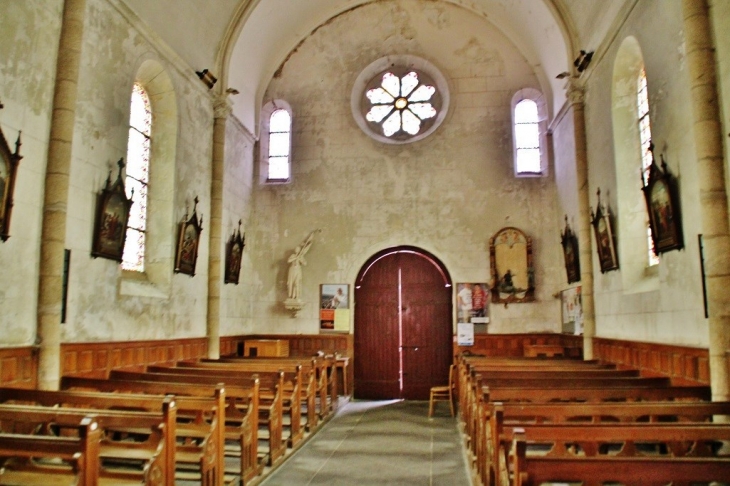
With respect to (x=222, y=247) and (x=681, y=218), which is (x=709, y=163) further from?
(x=222, y=247)

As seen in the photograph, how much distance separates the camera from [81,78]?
739cm

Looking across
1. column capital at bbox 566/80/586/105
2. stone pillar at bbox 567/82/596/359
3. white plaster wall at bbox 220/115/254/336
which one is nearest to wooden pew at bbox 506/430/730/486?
stone pillar at bbox 567/82/596/359

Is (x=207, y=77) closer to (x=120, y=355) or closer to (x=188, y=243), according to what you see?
(x=188, y=243)

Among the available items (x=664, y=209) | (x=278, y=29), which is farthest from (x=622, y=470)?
(x=278, y=29)

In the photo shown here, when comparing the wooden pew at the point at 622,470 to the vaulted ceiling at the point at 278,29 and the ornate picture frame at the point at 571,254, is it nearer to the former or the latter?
the vaulted ceiling at the point at 278,29

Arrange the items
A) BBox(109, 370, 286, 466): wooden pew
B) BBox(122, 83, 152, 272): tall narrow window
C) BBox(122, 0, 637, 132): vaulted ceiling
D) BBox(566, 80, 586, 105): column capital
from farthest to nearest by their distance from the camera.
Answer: BBox(566, 80, 586, 105): column capital, BBox(122, 0, 637, 132): vaulted ceiling, BBox(122, 83, 152, 272): tall narrow window, BBox(109, 370, 286, 466): wooden pew

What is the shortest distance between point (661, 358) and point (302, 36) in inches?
403

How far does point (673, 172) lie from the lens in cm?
687

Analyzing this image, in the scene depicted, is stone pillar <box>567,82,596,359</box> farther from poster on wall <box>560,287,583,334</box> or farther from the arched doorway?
the arched doorway

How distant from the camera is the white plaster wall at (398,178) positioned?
12781 millimetres

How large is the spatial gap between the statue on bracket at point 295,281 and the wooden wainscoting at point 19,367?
22.0ft

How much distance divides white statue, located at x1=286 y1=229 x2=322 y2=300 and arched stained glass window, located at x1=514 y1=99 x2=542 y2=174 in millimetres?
4915

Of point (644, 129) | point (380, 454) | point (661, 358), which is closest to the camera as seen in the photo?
point (380, 454)

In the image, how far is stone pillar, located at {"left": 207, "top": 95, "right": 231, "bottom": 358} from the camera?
10.9 meters
